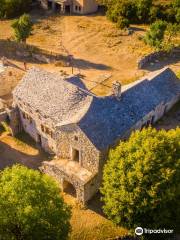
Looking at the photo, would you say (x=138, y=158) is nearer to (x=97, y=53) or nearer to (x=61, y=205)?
(x=61, y=205)

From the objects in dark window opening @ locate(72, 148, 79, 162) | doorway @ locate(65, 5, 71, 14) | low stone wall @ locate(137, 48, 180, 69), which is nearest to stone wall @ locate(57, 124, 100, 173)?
dark window opening @ locate(72, 148, 79, 162)

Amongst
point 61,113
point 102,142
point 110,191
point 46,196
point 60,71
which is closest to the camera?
point 46,196

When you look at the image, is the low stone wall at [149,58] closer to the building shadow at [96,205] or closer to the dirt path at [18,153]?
the dirt path at [18,153]

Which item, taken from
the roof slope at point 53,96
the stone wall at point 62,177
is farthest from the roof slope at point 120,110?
the stone wall at point 62,177

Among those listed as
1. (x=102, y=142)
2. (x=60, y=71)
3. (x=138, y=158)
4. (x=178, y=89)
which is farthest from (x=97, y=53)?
(x=138, y=158)
